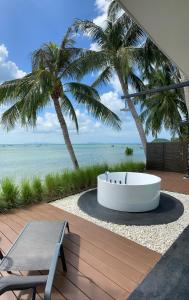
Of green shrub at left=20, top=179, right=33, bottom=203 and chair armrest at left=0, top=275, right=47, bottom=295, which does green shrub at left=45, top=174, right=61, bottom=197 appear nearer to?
green shrub at left=20, top=179, right=33, bottom=203

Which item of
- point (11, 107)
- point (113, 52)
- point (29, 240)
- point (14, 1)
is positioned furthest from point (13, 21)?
point (29, 240)

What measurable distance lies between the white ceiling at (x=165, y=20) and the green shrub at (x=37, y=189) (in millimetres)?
4116

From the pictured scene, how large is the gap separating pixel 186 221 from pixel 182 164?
5.03m

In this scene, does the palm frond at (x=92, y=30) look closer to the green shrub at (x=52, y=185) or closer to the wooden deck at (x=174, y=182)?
the green shrub at (x=52, y=185)

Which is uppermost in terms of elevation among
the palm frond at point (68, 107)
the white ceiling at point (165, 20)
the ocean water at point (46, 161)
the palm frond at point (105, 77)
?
the palm frond at point (105, 77)

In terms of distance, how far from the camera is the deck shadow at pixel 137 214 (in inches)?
151

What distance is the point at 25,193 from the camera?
15.6 feet

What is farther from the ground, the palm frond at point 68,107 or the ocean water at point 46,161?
the palm frond at point 68,107

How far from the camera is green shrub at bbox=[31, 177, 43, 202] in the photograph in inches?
195

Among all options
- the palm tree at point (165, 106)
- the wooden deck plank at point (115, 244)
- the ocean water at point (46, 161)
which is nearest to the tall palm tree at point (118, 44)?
the palm tree at point (165, 106)

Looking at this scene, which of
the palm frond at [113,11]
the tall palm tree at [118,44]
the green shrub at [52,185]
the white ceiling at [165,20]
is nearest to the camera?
the white ceiling at [165,20]

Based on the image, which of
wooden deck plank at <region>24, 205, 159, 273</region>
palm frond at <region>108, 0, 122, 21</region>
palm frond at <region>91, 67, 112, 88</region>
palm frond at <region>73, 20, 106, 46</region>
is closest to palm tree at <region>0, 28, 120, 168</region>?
palm frond at <region>73, 20, 106, 46</region>

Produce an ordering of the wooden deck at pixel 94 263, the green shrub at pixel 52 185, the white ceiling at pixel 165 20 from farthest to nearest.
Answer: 1. the green shrub at pixel 52 185
2. the wooden deck at pixel 94 263
3. the white ceiling at pixel 165 20

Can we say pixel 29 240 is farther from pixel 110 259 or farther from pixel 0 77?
pixel 0 77
